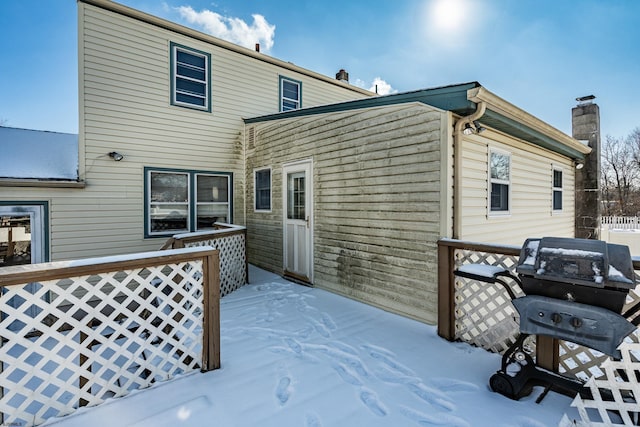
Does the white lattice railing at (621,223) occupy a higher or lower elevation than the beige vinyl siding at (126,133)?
lower

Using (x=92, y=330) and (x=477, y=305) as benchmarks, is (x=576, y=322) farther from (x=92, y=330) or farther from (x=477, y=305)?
(x=92, y=330)

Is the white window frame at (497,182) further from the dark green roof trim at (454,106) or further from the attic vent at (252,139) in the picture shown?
the attic vent at (252,139)

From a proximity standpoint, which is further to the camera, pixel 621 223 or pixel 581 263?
pixel 621 223

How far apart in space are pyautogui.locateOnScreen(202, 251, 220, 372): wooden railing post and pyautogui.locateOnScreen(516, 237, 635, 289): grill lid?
95.3 inches

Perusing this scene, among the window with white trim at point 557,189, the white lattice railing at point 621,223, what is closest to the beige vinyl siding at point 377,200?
the window with white trim at point 557,189

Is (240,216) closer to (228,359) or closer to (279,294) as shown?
(279,294)

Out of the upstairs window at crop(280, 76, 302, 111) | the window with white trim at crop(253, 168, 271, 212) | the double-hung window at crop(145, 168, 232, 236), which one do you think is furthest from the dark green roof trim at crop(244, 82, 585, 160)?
the upstairs window at crop(280, 76, 302, 111)

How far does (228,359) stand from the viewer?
111 inches

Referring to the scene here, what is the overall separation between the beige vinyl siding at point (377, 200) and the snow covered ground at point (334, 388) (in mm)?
743

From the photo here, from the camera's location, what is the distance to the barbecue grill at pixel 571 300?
1.77m

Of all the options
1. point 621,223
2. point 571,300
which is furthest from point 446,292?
point 621,223

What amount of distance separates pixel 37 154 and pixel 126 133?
5.96ft

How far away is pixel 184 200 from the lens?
7172 mm

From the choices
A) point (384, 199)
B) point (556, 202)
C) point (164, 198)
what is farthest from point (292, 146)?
point (556, 202)
